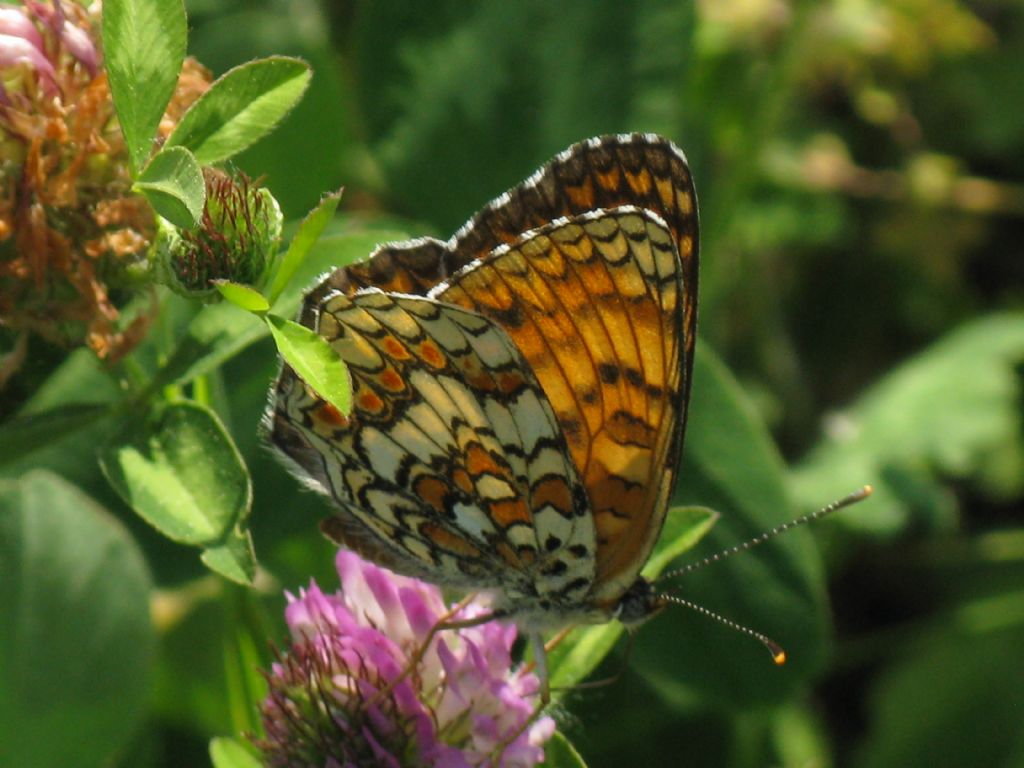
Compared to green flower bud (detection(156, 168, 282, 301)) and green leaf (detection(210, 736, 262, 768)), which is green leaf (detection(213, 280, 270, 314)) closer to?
green flower bud (detection(156, 168, 282, 301))

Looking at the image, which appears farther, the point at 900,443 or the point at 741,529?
the point at 900,443

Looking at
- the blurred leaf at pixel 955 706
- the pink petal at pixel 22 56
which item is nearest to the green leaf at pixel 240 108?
the pink petal at pixel 22 56

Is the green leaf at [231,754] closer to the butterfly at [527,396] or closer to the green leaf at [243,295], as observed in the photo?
the butterfly at [527,396]

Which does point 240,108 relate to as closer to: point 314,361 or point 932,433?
point 314,361

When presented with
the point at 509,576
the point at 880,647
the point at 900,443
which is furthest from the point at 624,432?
the point at 880,647

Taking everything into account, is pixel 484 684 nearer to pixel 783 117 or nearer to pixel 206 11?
pixel 206 11

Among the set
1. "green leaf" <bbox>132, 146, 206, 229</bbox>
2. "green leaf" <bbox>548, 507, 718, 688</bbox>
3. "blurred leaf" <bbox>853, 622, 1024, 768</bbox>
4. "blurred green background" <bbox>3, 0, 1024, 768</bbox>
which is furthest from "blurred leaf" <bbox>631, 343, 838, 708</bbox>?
"green leaf" <bbox>132, 146, 206, 229</bbox>
